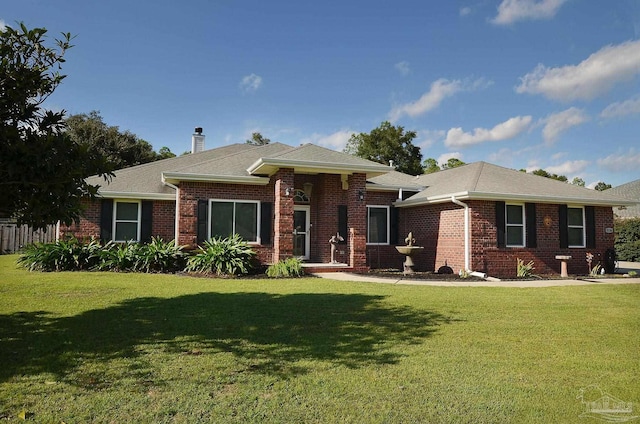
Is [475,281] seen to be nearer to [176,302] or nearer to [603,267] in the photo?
[603,267]

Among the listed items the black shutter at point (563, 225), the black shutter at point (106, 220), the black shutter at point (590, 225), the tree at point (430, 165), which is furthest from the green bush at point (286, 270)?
the tree at point (430, 165)

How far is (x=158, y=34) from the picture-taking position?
13289 mm

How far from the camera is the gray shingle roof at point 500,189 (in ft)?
44.4

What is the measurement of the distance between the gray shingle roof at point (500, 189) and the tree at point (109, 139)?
2176 centimetres

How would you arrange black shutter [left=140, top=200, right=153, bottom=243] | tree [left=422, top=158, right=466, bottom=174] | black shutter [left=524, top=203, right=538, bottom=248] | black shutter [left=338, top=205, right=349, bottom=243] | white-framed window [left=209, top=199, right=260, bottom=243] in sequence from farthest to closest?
tree [left=422, top=158, right=466, bottom=174]
black shutter [left=338, top=205, right=349, bottom=243]
black shutter [left=140, top=200, right=153, bottom=243]
white-framed window [left=209, top=199, right=260, bottom=243]
black shutter [left=524, top=203, right=538, bottom=248]

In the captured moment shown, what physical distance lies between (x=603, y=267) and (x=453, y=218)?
623 centimetres

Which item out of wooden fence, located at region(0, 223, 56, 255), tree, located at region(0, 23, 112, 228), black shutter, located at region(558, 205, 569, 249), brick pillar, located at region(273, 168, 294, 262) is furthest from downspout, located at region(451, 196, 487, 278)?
wooden fence, located at region(0, 223, 56, 255)

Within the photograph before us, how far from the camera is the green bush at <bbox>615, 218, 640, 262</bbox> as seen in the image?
21500mm

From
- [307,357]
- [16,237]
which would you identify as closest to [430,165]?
[16,237]

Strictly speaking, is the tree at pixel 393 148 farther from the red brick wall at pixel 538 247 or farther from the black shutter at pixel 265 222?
the black shutter at pixel 265 222

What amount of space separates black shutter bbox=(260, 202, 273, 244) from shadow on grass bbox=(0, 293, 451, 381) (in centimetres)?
663

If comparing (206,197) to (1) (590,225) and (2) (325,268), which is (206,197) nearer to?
(2) (325,268)

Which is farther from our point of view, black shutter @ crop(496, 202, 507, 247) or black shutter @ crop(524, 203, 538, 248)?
black shutter @ crop(524, 203, 538, 248)

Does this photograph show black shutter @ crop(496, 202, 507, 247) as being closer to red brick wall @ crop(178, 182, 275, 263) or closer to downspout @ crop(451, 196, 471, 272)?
downspout @ crop(451, 196, 471, 272)
